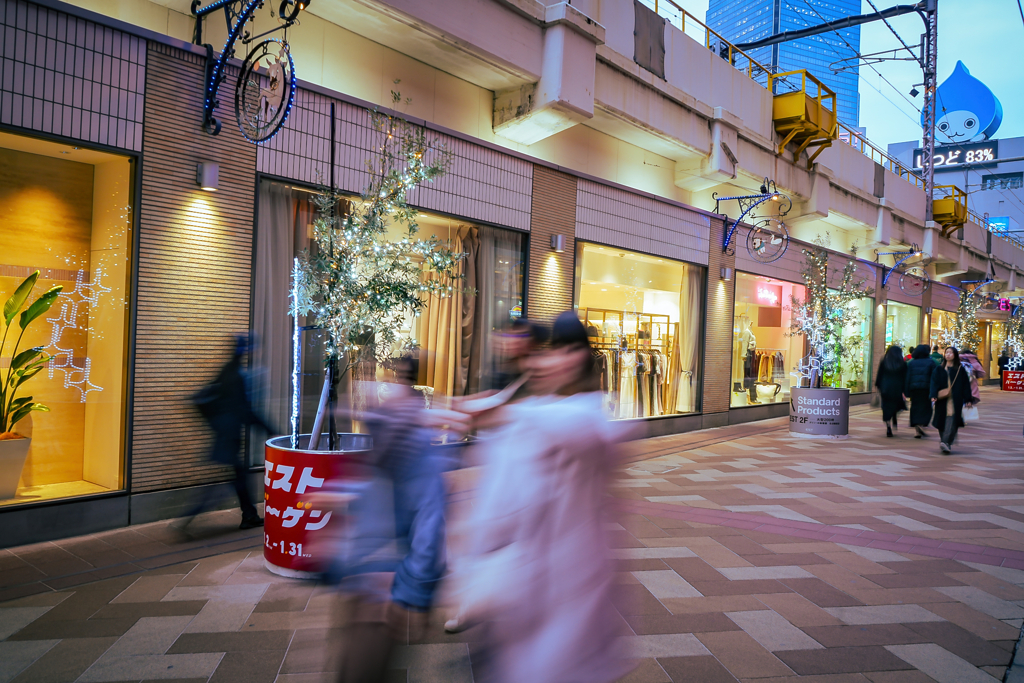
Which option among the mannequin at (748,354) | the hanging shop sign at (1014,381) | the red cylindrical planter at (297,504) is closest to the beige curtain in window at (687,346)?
the mannequin at (748,354)

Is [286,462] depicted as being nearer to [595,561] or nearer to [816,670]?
[595,561]

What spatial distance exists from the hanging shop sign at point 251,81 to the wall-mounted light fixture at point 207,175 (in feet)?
1.07

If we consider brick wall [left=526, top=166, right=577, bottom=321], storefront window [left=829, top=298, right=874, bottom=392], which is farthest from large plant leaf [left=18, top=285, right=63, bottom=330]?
storefront window [left=829, top=298, right=874, bottom=392]

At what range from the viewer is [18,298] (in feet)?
17.1

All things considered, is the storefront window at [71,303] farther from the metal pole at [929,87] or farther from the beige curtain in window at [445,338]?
the metal pole at [929,87]

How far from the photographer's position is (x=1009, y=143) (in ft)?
150

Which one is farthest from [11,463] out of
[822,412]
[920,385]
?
[920,385]

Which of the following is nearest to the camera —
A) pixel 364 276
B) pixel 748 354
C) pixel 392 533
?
pixel 392 533

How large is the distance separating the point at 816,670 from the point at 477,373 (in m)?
6.19

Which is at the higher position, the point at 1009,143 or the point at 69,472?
the point at 1009,143

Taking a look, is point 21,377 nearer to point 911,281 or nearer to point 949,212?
point 911,281

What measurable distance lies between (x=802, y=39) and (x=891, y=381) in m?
51.3

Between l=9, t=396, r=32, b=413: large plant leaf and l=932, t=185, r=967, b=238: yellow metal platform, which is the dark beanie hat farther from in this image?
l=932, t=185, r=967, b=238: yellow metal platform

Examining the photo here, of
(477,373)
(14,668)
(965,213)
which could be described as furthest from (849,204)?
(14,668)
